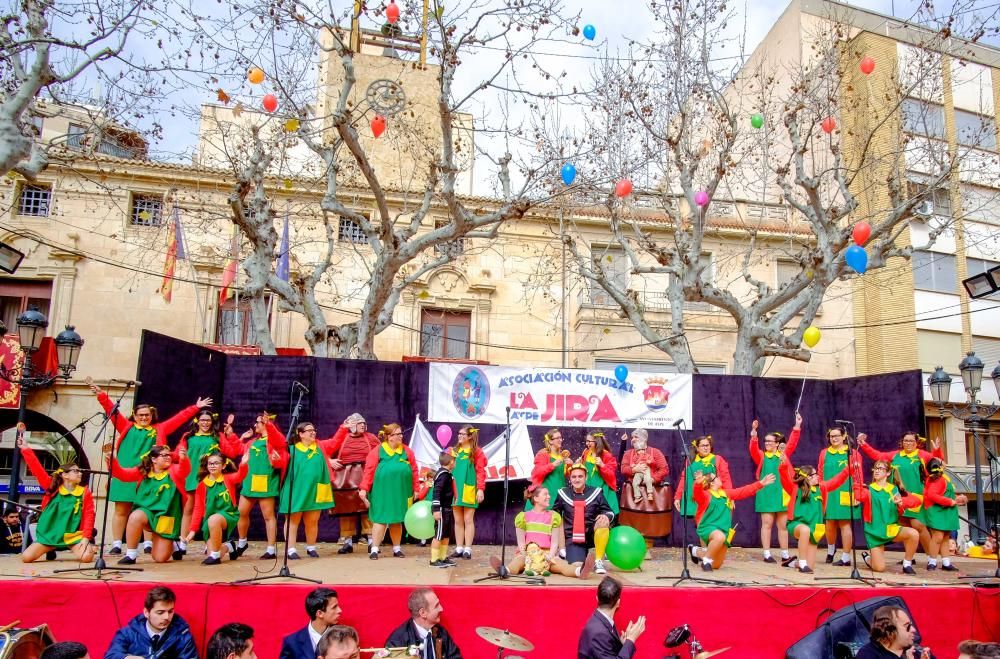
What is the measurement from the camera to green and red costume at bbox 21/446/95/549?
24.7 ft

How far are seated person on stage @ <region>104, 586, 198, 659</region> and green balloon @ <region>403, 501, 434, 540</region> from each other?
2.69 m

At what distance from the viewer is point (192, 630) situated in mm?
5824

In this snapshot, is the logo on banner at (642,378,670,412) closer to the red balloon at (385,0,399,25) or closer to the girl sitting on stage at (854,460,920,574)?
the girl sitting on stage at (854,460,920,574)

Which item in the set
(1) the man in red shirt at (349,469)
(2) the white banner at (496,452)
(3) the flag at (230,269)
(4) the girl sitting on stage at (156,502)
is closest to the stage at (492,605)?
(4) the girl sitting on stage at (156,502)

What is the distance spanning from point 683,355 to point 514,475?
410 cm

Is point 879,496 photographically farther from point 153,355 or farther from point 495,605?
point 153,355

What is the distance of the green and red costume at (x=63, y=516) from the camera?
7531mm

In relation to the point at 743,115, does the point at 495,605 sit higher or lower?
lower

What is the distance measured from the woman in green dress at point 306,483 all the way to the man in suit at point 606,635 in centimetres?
401

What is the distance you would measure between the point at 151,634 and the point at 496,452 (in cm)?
516

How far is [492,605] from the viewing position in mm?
6105

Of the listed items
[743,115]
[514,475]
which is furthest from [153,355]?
[743,115]

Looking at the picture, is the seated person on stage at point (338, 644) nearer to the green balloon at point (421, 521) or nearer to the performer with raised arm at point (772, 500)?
the green balloon at point (421, 521)

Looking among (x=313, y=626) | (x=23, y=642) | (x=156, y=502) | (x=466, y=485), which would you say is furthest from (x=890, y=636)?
(x=156, y=502)
